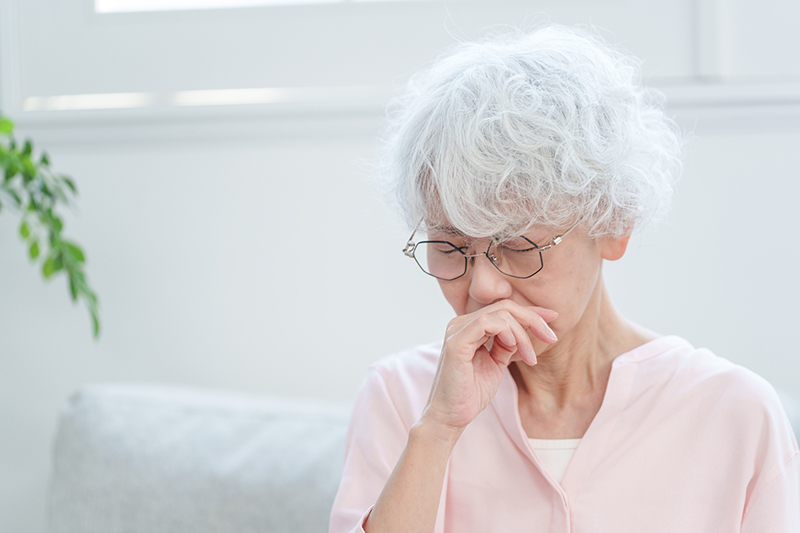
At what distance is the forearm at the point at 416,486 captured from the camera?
0.97m

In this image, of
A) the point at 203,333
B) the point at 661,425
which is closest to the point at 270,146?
the point at 203,333

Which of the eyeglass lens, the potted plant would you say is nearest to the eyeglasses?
the eyeglass lens

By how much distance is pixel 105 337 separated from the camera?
1842 mm

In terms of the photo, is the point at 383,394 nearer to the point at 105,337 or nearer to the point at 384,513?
the point at 384,513

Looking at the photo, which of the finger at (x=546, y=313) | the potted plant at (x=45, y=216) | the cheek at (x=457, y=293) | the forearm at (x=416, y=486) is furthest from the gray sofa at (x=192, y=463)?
the finger at (x=546, y=313)

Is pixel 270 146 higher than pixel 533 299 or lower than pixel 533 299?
higher

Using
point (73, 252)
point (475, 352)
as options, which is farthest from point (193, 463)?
point (475, 352)

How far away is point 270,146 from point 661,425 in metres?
1.15

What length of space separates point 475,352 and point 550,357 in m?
0.16

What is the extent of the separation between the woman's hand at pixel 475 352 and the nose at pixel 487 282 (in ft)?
0.06

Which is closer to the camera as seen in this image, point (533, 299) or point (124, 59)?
point (533, 299)

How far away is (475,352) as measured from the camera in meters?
1.04

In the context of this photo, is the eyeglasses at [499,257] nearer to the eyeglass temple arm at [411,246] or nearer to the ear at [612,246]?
the eyeglass temple arm at [411,246]

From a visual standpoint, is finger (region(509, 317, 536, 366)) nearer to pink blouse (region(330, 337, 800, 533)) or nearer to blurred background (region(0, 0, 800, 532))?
pink blouse (region(330, 337, 800, 533))
